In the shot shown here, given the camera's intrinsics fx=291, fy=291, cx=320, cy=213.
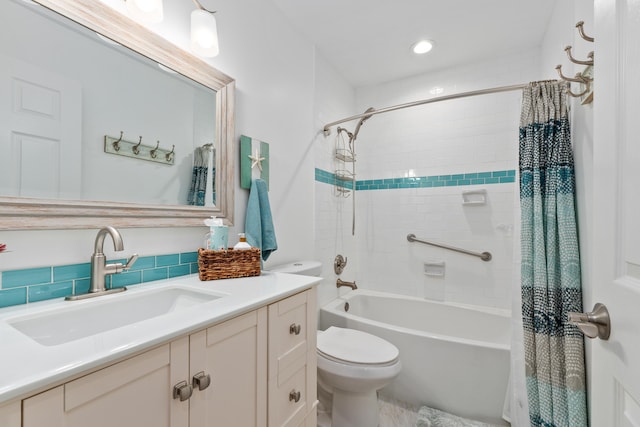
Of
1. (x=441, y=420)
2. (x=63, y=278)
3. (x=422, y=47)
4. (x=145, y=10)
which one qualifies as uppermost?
(x=422, y=47)

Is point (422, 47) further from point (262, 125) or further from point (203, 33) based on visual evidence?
point (203, 33)

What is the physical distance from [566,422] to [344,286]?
1.61 m

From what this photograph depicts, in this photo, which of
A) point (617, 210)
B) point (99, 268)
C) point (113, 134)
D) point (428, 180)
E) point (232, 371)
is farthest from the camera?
point (428, 180)

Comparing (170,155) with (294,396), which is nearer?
(294,396)

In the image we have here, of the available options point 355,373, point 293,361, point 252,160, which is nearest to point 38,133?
point 252,160

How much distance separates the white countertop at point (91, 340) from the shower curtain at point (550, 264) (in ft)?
4.16

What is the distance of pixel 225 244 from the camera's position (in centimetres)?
128

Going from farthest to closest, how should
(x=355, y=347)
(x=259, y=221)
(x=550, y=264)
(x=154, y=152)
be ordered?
(x=355, y=347)
(x=259, y=221)
(x=550, y=264)
(x=154, y=152)

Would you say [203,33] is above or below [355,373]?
above

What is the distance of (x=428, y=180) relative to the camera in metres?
2.65

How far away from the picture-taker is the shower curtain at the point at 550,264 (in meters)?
1.33

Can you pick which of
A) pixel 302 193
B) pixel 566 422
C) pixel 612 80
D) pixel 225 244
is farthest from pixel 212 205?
pixel 566 422

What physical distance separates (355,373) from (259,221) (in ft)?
3.05

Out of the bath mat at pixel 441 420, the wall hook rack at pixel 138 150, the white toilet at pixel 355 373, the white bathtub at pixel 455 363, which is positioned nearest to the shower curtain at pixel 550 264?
the white bathtub at pixel 455 363
